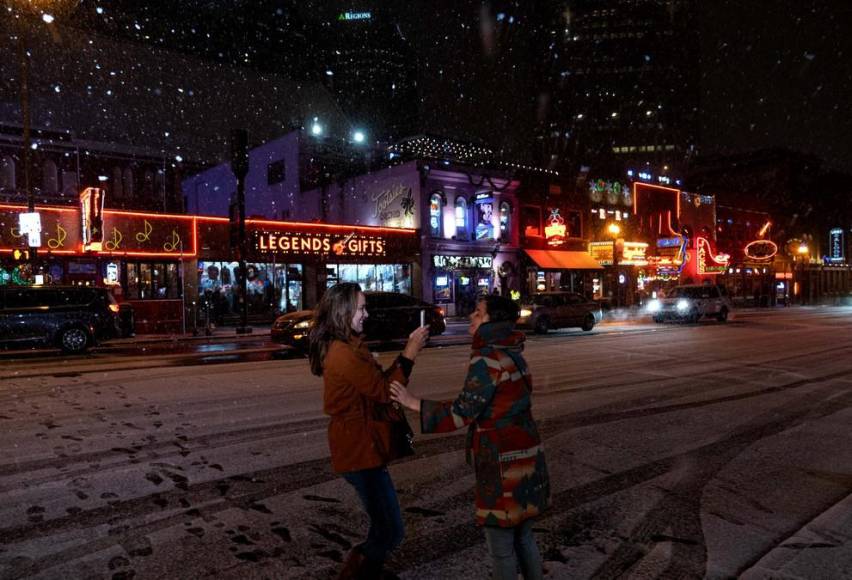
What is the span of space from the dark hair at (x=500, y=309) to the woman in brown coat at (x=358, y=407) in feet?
1.73

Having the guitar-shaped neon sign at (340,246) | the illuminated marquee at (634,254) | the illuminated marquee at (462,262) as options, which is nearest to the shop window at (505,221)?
the illuminated marquee at (462,262)

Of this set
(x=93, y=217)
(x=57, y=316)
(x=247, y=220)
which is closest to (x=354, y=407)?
(x=57, y=316)

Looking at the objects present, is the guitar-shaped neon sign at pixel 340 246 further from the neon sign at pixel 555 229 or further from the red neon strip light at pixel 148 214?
the neon sign at pixel 555 229

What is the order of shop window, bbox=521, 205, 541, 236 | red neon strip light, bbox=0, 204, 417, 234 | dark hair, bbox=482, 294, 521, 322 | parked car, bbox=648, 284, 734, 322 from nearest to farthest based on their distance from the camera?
dark hair, bbox=482, 294, 521, 322 < red neon strip light, bbox=0, 204, 417, 234 < parked car, bbox=648, 284, 734, 322 < shop window, bbox=521, 205, 541, 236

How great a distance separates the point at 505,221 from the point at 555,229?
3273 millimetres

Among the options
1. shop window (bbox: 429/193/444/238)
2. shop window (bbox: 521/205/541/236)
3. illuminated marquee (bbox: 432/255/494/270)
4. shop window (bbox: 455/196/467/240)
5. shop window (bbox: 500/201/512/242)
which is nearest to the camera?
shop window (bbox: 429/193/444/238)

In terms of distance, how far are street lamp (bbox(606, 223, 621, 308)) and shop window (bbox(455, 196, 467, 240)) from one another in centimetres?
981

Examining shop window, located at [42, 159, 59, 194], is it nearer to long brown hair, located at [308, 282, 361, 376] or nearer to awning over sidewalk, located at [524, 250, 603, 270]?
awning over sidewalk, located at [524, 250, 603, 270]

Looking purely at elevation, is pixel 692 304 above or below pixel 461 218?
below

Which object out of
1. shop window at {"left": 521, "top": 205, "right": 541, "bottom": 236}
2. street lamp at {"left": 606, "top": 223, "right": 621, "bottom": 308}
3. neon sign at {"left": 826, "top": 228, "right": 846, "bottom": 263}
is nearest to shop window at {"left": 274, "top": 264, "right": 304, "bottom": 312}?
shop window at {"left": 521, "top": 205, "right": 541, "bottom": 236}

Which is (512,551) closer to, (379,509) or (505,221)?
(379,509)

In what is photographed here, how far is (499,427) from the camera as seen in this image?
10.1 feet

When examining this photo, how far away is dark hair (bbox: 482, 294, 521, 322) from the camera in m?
3.20

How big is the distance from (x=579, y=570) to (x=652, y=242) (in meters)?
44.5
